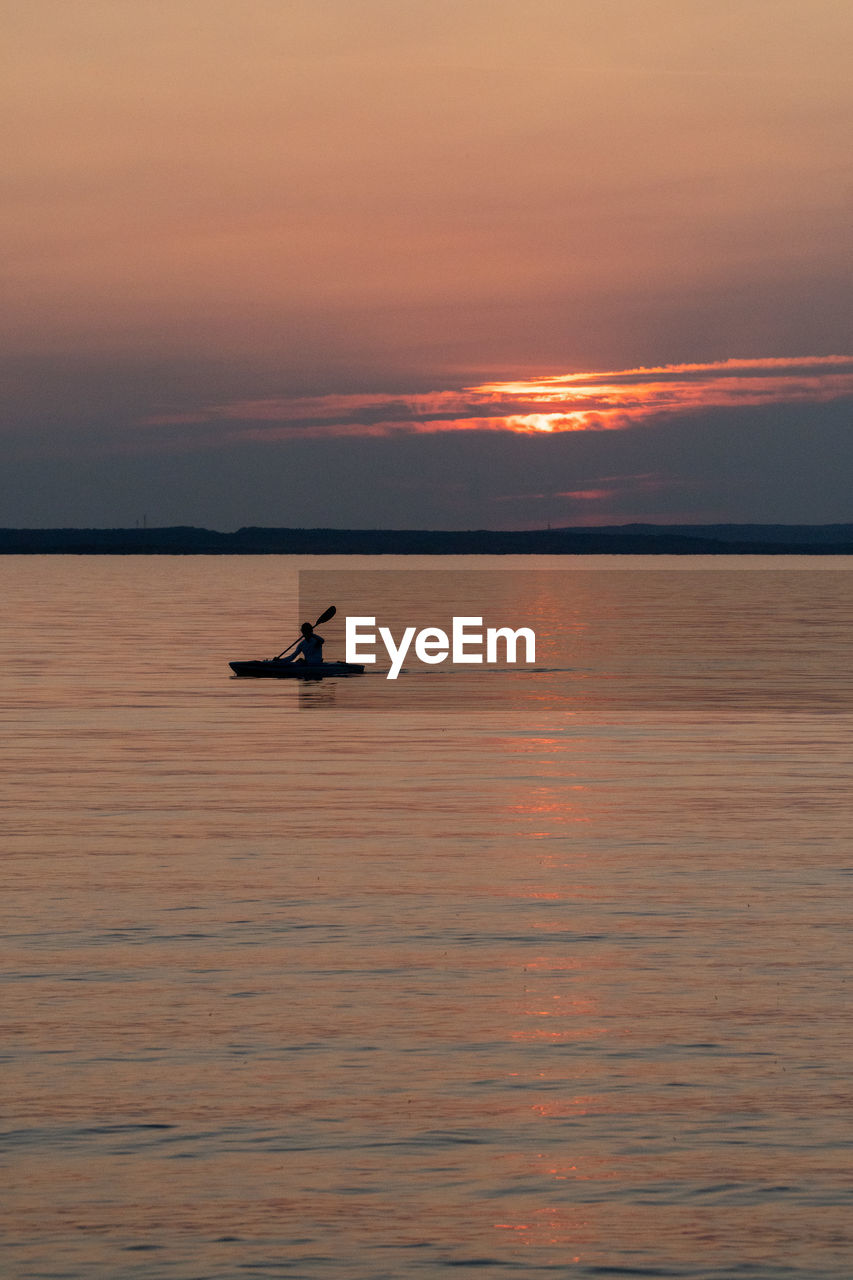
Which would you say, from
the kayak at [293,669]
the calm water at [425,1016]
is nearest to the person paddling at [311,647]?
the kayak at [293,669]

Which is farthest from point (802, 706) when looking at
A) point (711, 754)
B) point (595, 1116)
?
point (595, 1116)

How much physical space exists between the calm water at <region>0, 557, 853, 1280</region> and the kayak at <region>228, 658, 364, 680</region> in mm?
21974

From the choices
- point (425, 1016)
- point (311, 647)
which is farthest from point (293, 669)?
point (425, 1016)

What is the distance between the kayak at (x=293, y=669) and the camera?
61.9m

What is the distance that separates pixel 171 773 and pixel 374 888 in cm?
1371

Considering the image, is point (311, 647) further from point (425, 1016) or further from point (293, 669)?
point (425, 1016)

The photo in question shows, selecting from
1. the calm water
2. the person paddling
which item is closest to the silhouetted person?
the person paddling

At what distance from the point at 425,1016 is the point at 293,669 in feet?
149

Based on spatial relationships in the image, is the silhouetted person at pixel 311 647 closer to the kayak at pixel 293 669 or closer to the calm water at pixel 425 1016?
the kayak at pixel 293 669

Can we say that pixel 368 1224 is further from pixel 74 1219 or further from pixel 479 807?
pixel 479 807

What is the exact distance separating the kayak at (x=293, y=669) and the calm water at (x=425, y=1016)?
21974mm

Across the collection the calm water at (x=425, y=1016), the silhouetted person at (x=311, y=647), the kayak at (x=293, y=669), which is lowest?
the calm water at (x=425, y=1016)

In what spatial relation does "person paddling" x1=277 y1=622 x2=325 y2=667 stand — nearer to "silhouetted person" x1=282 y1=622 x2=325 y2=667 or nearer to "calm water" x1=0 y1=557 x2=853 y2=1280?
"silhouetted person" x1=282 y1=622 x2=325 y2=667

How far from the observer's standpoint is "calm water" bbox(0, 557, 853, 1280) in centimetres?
1202
